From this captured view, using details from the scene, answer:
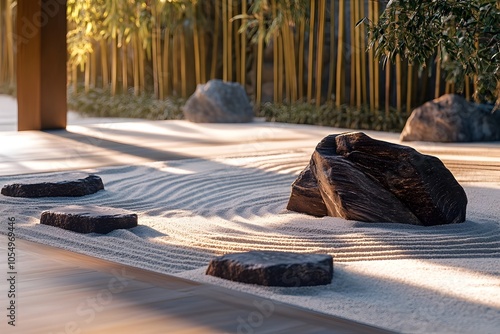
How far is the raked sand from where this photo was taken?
223cm

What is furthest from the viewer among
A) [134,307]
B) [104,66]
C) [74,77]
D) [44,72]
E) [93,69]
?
[74,77]

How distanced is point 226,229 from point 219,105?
4.57 metres

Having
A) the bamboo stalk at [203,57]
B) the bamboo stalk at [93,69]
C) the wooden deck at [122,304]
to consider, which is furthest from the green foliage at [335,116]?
the wooden deck at [122,304]

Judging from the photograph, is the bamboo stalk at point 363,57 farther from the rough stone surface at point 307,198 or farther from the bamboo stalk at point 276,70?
the rough stone surface at point 307,198

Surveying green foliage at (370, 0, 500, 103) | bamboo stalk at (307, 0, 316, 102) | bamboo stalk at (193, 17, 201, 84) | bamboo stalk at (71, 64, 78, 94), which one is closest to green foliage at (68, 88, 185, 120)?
bamboo stalk at (71, 64, 78, 94)

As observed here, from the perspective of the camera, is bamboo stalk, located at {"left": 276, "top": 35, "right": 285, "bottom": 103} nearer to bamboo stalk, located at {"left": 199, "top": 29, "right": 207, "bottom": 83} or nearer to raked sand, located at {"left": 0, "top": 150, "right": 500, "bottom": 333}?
bamboo stalk, located at {"left": 199, "top": 29, "right": 207, "bottom": 83}

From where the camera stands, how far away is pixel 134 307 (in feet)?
7.10

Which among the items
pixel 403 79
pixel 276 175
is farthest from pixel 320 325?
pixel 403 79

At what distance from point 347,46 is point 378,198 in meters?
4.88

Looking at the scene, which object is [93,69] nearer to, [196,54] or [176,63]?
[176,63]

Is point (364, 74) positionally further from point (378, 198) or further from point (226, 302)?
point (226, 302)

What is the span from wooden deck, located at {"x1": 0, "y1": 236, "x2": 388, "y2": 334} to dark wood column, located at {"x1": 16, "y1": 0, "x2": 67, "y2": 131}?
4.23m

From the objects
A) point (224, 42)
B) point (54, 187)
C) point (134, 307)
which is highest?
point (224, 42)

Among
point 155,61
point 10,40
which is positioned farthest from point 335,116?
point 10,40
